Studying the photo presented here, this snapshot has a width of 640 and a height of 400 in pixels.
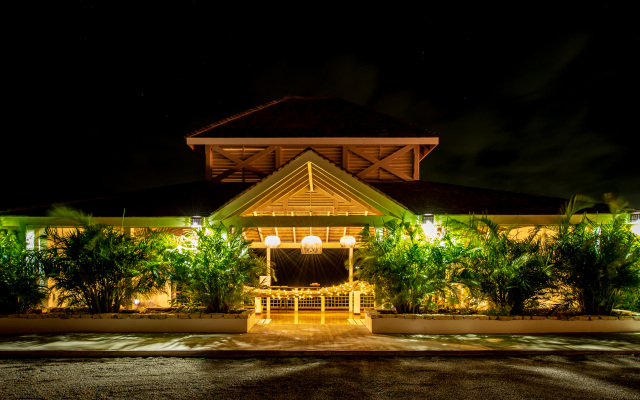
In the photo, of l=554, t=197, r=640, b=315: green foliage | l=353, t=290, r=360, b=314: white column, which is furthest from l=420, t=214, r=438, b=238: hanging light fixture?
l=353, t=290, r=360, b=314: white column

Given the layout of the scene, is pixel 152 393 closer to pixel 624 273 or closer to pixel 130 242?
pixel 130 242

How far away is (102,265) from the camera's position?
10336 mm

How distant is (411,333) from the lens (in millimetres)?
10336

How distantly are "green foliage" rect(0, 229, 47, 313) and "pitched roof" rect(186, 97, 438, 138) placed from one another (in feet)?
24.2

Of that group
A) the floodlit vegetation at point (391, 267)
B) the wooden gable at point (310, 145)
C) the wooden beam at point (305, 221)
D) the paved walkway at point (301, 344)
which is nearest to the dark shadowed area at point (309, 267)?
the wooden gable at point (310, 145)

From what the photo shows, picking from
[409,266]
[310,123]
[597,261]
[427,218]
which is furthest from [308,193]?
[597,261]

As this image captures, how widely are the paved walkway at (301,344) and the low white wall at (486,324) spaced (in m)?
0.33

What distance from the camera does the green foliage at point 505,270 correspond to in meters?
10.3

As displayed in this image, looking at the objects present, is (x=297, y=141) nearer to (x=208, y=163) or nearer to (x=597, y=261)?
(x=208, y=163)

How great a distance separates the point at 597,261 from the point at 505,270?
2305mm

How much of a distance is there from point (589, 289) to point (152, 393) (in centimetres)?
1013

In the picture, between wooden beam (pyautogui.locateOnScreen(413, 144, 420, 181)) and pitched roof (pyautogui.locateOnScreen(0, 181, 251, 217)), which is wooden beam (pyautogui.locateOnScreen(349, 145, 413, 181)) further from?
pitched roof (pyautogui.locateOnScreen(0, 181, 251, 217))

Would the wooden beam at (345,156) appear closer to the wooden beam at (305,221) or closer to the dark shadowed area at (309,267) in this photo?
the wooden beam at (305,221)

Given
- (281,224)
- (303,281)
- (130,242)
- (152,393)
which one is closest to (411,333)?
(281,224)
